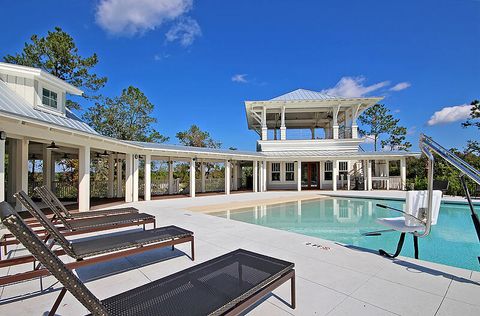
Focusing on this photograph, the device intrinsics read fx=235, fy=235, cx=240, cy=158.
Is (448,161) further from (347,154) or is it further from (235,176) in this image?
(235,176)

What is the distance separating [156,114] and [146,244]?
76.1 ft

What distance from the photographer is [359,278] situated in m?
3.01

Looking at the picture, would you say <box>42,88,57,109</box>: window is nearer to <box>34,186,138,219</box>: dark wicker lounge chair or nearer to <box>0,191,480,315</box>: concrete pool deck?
<box>34,186,138,219</box>: dark wicker lounge chair

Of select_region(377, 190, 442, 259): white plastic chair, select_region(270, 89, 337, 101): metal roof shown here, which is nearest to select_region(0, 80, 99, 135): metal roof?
select_region(377, 190, 442, 259): white plastic chair

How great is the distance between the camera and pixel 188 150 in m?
13.5

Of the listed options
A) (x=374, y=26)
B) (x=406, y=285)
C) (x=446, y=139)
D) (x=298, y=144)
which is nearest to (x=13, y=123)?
(x=406, y=285)

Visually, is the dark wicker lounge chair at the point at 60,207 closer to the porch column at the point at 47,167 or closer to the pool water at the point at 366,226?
the pool water at the point at 366,226

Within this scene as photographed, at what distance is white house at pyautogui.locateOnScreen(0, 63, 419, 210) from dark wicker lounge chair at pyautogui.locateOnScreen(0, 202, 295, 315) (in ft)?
19.6

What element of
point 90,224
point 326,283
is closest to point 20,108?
point 90,224

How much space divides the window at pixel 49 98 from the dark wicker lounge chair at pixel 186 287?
10.6 m

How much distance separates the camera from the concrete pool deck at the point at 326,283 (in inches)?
92.2

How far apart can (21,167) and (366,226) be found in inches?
496

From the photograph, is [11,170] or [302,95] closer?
[11,170]

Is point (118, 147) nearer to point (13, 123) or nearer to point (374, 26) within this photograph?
point (13, 123)
